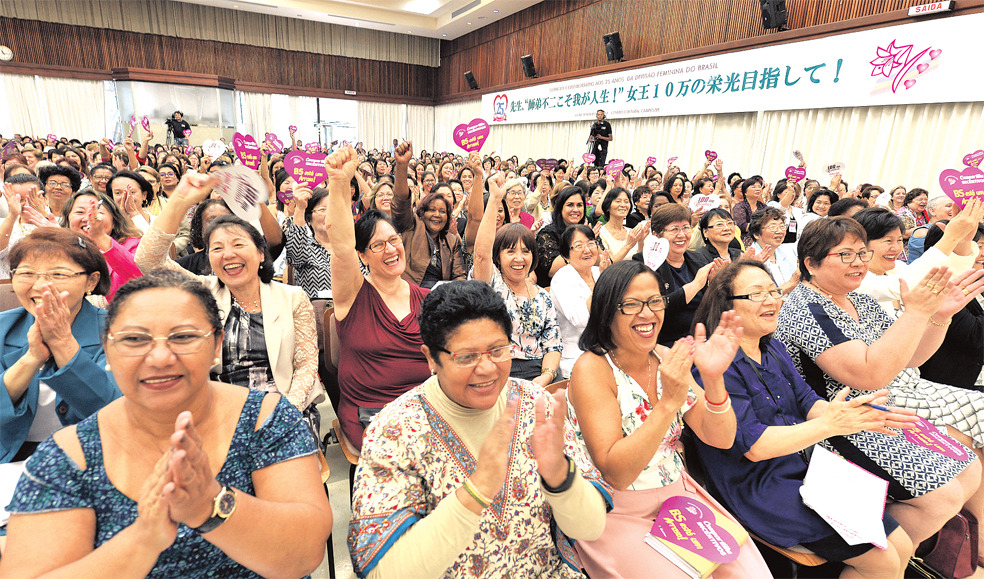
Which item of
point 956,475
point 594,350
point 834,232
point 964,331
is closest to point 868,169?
point 964,331

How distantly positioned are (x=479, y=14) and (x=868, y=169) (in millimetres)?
10804

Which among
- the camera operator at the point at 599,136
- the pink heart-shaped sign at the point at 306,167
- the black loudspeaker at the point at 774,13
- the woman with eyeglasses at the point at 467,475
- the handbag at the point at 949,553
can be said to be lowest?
the handbag at the point at 949,553

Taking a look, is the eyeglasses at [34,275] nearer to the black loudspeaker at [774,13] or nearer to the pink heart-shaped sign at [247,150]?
the pink heart-shaped sign at [247,150]

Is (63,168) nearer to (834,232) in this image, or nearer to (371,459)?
(371,459)

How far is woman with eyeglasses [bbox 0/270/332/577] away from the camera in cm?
82

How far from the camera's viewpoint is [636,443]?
126cm

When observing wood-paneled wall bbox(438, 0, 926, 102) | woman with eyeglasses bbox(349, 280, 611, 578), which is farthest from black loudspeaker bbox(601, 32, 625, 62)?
woman with eyeglasses bbox(349, 280, 611, 578)

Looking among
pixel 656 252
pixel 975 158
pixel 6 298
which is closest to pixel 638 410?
pixel 656 252

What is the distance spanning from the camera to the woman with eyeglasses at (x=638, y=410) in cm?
128

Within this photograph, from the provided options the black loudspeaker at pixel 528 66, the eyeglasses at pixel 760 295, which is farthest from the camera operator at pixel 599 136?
the eyeglasses at pixel 760 295

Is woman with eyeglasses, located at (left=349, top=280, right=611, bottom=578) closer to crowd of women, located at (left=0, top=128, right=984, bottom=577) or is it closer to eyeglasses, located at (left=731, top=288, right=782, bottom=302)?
→ crowd of women, located at (left=0, top=128, right=984, bottom=577)

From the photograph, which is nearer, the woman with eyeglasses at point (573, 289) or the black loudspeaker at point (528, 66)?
the woman with eyeglasses at point (573, 289)

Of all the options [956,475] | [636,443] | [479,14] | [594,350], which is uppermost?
[479,14]

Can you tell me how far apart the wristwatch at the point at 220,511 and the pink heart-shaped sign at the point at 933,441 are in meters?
2.09
